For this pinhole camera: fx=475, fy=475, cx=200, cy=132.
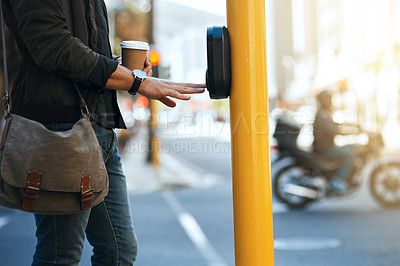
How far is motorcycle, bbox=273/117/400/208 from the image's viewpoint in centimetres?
612

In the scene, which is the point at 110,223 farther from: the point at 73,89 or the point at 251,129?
the point at 251,129

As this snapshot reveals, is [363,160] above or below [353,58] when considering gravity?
below

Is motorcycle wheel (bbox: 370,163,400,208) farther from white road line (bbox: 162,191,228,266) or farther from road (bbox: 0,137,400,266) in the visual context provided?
white road line (bbox: 162,191,228,266)

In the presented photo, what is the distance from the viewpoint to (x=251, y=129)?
152 cm

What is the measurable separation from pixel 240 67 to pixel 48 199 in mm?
731

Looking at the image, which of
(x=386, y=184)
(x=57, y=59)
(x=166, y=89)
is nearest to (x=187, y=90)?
(x=166, y=89)

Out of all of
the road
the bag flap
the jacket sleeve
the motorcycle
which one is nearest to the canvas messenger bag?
the bag flap

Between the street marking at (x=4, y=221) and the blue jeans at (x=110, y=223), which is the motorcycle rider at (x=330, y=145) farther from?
the blue jeans at (x=110, y=223)

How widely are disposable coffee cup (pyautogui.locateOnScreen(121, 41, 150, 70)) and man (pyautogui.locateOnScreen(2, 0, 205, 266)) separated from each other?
0.22ft

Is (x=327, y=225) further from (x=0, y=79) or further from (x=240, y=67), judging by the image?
(x=0, y=79)

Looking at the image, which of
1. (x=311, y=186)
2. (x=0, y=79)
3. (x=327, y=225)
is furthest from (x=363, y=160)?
(x=0, y=79)

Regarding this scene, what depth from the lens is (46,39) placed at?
4.84 ft

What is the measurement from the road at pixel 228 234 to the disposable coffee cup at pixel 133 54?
250 cm

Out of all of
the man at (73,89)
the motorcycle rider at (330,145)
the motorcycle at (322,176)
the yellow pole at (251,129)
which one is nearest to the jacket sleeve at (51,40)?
the man at (73,89)
